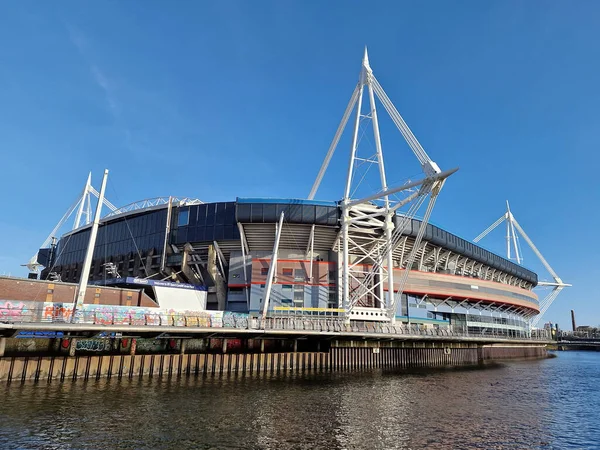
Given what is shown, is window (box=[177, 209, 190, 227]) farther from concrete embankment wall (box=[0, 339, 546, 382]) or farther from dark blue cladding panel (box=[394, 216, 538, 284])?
dark blue cladding panel (box=[394, 216, 538, 284])

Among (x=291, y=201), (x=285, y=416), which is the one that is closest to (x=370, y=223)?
(x=291, y=201)

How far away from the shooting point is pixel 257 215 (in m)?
61.3

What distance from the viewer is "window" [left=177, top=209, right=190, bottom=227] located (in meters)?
66.2

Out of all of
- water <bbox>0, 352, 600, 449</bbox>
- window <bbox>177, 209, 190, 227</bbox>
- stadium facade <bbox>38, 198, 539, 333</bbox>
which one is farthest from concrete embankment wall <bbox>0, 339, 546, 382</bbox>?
window <bbox>177, 209, 190, 227</bbox>

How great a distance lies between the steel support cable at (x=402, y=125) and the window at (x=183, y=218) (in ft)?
115

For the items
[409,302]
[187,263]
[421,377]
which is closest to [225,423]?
[421,377]

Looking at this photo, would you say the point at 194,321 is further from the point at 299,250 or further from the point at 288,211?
the point at 299,250

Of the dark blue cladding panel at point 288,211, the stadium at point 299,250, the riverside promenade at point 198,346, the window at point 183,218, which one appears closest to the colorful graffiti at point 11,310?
the riverside promenade at point 198,346

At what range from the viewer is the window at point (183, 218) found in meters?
66.2

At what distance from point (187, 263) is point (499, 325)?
71493 millimetres

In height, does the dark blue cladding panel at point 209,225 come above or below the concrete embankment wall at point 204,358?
above

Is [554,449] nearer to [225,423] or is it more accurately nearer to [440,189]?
[225,423]

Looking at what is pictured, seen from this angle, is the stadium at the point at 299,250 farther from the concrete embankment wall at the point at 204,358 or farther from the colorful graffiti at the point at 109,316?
the colorful graffiti at the point at 109,316

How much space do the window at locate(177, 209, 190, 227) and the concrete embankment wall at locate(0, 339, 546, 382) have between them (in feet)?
89.5
